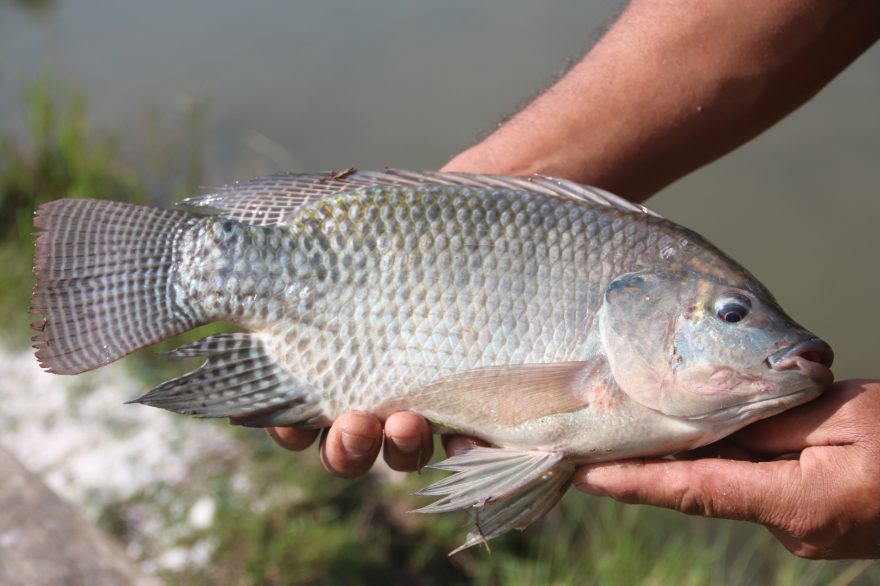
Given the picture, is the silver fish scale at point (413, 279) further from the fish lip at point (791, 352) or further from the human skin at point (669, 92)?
the fish lip at point (791, 352)

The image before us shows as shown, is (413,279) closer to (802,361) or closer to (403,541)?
(802,361)

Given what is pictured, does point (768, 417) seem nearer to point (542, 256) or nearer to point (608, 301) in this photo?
point (608, 301)

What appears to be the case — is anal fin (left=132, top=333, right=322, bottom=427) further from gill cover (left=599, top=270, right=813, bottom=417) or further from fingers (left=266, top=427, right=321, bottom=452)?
gill cover (left=599, top=270, right=813, bottom=417)

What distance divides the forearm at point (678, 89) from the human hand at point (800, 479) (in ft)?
3.65

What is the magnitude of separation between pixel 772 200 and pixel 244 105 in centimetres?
520

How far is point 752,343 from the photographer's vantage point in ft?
7.22

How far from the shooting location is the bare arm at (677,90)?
9.78ft

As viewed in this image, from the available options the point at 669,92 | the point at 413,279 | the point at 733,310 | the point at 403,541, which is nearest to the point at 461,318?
the point at 413,279

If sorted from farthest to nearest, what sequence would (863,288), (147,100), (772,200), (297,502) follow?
1. (147,100)
2. (772,200)
3. (863,288)
4. (297,502)

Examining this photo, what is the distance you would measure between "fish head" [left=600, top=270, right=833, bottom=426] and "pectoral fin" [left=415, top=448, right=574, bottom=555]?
31cm

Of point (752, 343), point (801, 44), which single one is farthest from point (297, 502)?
point (801, 44)

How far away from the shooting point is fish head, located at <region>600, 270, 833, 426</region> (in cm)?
218

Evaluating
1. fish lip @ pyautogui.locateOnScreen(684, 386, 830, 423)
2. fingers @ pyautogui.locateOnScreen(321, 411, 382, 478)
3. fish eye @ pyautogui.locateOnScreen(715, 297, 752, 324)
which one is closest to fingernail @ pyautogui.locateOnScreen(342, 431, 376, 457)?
fingers @ pyautogui.locateOnScreen(321, 411, 382, 478)

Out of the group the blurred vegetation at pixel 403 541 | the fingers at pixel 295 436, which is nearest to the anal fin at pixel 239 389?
the fingers at pixel 295 436
